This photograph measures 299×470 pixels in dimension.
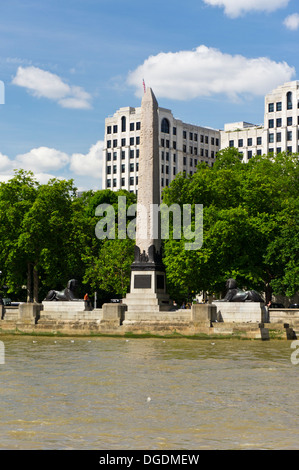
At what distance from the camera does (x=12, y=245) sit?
58281 millimetres

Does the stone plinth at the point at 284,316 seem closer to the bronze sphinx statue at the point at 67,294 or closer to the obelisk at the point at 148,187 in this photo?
the obelisk at the point at 148,187

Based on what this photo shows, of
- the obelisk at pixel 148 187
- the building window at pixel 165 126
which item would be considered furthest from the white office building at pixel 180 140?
the obelisk at pixel 148 187

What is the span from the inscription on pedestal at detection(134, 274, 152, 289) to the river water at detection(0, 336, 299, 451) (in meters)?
13.8

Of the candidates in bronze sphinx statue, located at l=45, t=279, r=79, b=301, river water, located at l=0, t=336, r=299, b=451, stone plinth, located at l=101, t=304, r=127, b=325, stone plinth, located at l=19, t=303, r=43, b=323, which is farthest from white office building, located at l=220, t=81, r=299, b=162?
river water, located at l=0, t=336, r=299, b=451

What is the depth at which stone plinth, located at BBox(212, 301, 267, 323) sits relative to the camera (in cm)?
3859

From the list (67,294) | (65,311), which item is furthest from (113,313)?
(67,294)

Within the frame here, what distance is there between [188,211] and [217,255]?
4.64 meters

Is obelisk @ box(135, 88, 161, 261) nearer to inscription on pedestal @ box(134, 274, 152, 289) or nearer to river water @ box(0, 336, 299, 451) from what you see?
inscription on pedestal @ box(134, 274, 152, 289)

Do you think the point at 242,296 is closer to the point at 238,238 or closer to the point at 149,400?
the point at 238,238

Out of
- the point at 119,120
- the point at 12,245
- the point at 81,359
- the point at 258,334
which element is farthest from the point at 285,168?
the point at 119,120

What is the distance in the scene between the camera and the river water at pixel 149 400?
11.9m

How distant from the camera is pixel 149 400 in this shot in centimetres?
1598

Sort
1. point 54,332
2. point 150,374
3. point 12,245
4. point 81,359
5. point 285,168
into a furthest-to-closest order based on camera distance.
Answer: point 285,168 → point 12,245 → point 54,332 → point 81,359 → point 150,374
